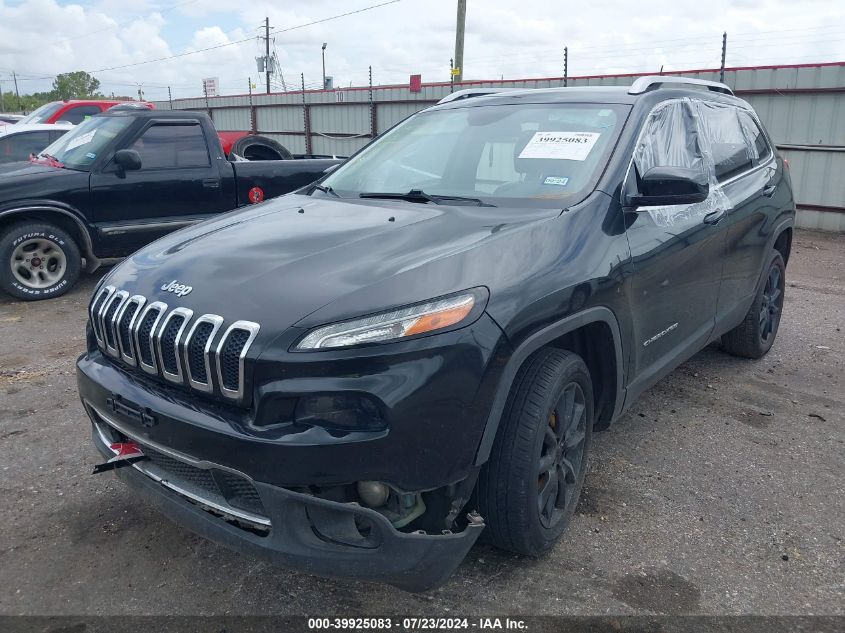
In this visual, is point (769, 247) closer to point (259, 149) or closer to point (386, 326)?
point (386, 326)

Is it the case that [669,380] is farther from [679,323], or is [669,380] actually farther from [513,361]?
[513,361]

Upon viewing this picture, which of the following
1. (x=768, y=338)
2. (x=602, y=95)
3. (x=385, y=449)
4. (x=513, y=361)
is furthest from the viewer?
(x=768, y=338)

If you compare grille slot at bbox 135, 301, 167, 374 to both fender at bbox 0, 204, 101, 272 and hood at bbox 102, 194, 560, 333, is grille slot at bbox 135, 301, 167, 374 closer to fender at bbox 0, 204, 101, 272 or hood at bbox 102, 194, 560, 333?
hood at bbox 102, 194, 560, 333

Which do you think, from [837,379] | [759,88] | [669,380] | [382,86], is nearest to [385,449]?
[669,380]

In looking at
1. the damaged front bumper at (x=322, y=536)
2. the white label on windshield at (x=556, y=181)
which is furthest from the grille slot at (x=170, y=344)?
the white label on windshield at (x=556, y=181)

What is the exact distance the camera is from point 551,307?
2.51 m

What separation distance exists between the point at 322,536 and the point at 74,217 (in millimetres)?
5831

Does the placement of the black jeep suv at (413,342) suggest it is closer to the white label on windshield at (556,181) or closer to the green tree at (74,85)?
the white label on windshield at (556,181)

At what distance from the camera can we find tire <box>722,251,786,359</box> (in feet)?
15.9

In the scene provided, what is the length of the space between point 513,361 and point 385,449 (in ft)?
1.72

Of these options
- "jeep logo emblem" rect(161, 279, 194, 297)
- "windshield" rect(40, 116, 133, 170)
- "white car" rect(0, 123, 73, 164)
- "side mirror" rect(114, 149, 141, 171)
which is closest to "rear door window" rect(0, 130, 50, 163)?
"white car" rect(0, 123, 73, 164)

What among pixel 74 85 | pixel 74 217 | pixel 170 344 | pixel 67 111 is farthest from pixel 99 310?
pixel 74 85

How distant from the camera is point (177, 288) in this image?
2.47 m

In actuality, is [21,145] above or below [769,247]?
above
